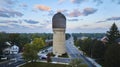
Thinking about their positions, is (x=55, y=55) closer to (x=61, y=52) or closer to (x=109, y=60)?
(x=61, y=52)

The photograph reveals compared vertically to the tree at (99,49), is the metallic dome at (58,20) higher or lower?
higher

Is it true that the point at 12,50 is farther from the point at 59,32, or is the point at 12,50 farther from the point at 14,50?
the point at 59,32

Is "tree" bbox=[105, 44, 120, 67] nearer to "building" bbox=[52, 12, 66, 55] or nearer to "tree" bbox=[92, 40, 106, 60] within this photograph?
"tree" bbox=[92, 40, 106, 60]

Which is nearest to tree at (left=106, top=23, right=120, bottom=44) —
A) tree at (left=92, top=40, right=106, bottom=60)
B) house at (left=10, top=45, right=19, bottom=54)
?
tree at (left=92, top=40, right=106, bottom=60)

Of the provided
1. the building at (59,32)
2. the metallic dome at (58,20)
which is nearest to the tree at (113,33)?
the building at (59,32)

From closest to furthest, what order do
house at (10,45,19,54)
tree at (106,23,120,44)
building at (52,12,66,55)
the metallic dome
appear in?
tree at (106,23,120,44) → the metallic dome → building at (52,12,66,55) → house at (10,45,19,54)

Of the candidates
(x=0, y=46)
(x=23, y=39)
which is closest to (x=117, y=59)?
(x=0, y=46)

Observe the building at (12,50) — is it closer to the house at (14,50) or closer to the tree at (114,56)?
the house at (14,50)

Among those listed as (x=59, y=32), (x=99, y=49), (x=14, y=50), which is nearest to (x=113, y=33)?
(x=99, y=49)

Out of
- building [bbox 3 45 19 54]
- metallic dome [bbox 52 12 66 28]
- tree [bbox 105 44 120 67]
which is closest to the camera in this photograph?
tree [bbox 105 44 120 67]
